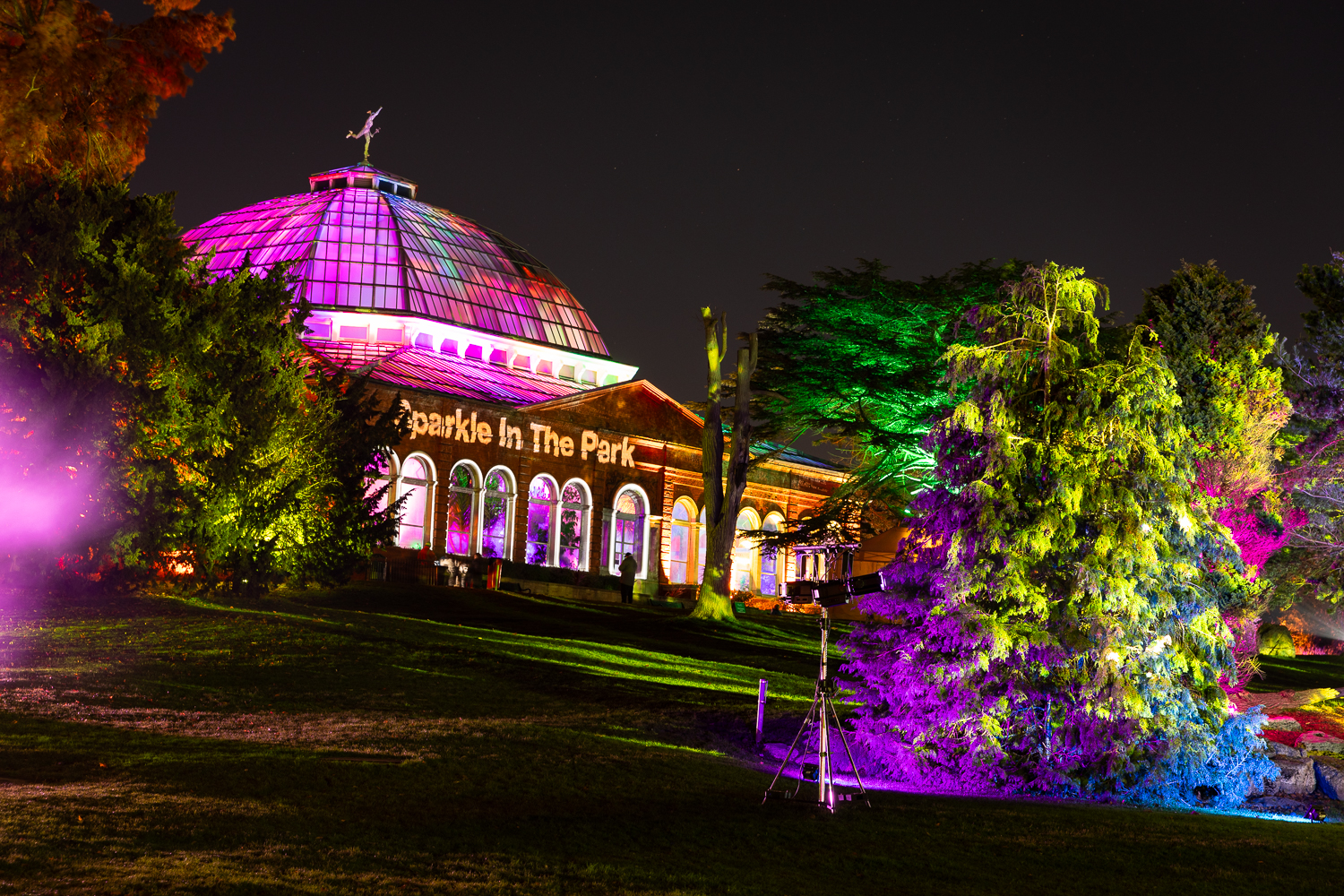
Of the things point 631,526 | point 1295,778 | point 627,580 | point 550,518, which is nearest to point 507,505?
point 550,518

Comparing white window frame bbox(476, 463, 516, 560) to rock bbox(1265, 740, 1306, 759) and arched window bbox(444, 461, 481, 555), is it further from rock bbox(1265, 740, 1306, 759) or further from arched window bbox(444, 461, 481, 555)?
rock bbox(1265, 740, 1306, 759)

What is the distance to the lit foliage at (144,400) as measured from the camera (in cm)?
2023

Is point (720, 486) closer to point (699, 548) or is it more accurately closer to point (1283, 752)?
point (699, 548)

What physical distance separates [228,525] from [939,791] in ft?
43.6

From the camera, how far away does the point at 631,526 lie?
157 ft

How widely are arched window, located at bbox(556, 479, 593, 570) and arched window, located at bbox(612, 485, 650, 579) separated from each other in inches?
60.2

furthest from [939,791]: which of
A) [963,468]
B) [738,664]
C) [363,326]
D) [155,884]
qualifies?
[363,326]

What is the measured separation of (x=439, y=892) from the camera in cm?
761

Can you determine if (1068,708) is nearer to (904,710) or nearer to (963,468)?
(904,710)

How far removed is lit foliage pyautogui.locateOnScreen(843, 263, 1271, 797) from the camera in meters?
13.4

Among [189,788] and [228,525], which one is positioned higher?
[228,525]

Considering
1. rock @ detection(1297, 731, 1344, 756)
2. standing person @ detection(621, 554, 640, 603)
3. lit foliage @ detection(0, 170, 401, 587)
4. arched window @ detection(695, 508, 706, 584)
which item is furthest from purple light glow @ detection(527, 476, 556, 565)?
rock @ detection(1297, 731, 1344, 756)

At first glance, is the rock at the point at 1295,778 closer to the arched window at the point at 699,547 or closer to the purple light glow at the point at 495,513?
the purple light glow at the point at 495,513

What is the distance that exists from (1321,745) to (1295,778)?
2.26 metres
